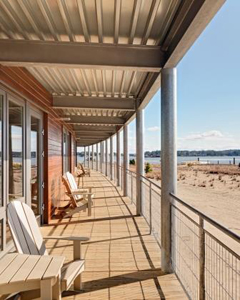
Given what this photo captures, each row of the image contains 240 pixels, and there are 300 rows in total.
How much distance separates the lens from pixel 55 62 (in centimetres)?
296

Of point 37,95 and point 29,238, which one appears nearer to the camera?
point 29,238

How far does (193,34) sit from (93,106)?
3747mm

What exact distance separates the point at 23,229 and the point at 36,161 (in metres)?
2.52

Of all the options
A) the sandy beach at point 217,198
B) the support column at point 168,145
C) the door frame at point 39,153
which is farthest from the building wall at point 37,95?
the sandy beach at point 217,198

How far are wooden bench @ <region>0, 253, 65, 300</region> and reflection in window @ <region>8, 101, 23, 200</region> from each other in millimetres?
1652

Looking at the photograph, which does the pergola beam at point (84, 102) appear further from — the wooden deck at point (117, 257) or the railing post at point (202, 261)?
the railing post at point (202, 261)

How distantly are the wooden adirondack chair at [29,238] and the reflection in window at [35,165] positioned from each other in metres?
1.95

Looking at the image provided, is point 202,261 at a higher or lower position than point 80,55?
lower

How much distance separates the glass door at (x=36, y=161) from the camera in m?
4.46

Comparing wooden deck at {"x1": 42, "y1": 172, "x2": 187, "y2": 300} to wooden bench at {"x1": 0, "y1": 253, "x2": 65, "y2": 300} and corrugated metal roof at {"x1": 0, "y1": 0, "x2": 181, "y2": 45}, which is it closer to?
wooden bench at {"x1": 0, "y1": 253, "x2": 65, "y2": 300}

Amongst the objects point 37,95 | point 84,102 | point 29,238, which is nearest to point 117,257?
point 29,238

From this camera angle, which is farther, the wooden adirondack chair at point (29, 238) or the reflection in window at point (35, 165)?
the reflection in window at point (35, 165)

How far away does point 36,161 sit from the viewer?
4918 mm

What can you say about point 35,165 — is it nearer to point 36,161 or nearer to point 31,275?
point 36,161
